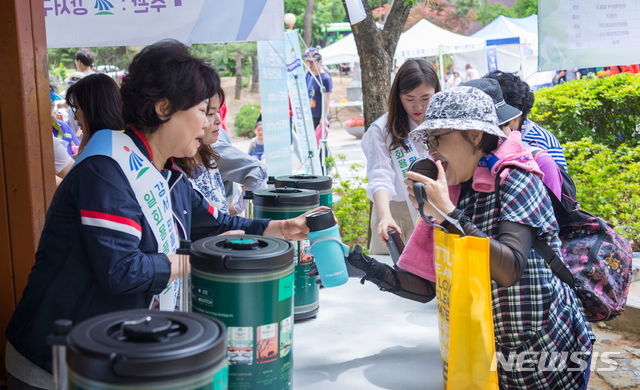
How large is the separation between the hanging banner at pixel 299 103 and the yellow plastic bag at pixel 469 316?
232 inches

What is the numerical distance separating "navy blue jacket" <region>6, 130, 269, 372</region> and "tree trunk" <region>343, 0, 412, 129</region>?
4.07 metres

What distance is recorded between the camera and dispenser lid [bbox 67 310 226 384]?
1201 millimetres

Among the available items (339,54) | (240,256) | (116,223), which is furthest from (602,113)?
(339,54)

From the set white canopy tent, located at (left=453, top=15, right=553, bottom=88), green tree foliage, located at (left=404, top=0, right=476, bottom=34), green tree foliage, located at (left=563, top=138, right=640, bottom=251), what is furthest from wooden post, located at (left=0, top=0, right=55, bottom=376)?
green tree foliage, located at (left=404, top=0, right=476, bottom=34)

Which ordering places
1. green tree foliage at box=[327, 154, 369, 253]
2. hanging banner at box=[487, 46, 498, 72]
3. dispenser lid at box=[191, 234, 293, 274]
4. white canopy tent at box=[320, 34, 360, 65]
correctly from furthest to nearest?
1. hanging banner at box=[487, 46, 498, 72]
2. white canopy tent at box=[320, 34, 360, 65]
3. green tree foliage at box=[327, 154, 369, 253]
4. dispenser lid at box=[191, 234, 293, 274]

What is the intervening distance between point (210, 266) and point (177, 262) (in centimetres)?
23

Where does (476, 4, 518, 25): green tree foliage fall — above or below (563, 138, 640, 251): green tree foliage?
above

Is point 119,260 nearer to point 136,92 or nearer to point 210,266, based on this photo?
point 210,266

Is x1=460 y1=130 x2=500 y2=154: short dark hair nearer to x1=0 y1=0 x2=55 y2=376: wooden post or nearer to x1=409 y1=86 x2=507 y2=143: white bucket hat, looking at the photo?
x1=409 y1=86 x2=507 y2=143: white bucket hat

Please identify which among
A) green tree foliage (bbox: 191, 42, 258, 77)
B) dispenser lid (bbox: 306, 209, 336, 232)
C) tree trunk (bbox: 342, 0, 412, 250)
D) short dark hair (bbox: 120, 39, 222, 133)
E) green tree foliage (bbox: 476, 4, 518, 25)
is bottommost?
dispenser lid (bbox: 306, 209, 336, 232)

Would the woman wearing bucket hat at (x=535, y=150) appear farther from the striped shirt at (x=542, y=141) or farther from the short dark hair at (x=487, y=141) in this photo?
the striped shirt at (x=542, y=141)

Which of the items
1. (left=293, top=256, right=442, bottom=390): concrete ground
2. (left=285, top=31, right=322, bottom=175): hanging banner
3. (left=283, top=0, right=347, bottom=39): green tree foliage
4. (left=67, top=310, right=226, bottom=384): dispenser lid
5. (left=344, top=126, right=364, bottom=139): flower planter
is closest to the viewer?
(left=67, top=310, right=226, bottom=384): dispenser lid

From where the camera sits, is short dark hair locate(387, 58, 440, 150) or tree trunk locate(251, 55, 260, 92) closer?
short dark hair locate(387, 58, 440, 150)

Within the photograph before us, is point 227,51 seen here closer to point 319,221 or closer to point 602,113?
point 602,113
